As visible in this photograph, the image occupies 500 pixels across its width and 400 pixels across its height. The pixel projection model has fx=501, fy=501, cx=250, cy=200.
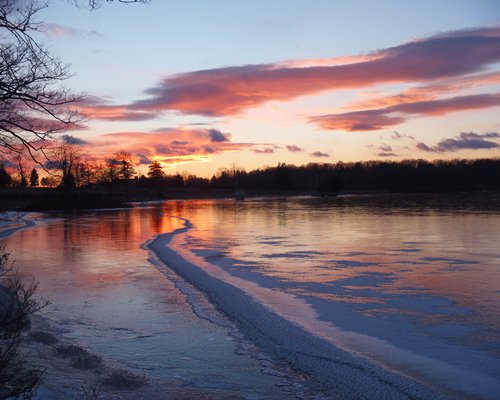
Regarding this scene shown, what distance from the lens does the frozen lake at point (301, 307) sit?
6.18 metres

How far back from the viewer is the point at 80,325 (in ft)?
27.0

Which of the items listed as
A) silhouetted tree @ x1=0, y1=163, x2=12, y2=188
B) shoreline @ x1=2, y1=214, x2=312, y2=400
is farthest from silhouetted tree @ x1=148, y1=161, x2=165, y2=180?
shoreline @ x1=2, y1=214, x2=312, y2=400

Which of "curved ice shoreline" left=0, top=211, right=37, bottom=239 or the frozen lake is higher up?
"curved ice shoreline" left=0, top=211, right=37, bottom=239

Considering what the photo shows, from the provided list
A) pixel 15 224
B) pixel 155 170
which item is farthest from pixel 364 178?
pixel 15 224

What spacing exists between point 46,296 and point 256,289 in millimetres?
4428

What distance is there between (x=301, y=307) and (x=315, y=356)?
270 cm

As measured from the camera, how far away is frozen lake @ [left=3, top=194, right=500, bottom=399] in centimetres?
618

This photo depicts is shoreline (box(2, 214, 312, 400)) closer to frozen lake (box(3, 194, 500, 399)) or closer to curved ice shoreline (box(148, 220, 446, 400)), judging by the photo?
frozen lake (box(3, 194, 500, 399))

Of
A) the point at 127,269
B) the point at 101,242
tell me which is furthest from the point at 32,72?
the point at 101,242

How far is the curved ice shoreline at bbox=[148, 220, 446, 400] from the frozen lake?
0.10 ft

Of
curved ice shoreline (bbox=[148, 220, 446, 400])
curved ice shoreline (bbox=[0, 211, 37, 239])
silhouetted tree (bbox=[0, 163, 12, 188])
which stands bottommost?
curved ice shoreline (bbox=[148, 220, 446, 400])

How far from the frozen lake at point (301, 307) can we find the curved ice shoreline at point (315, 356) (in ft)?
0.10

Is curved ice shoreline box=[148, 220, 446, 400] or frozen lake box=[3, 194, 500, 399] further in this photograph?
frozen lake box=[3, 194, 500, 399]

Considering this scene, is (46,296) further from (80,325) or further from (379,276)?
(379,276)
